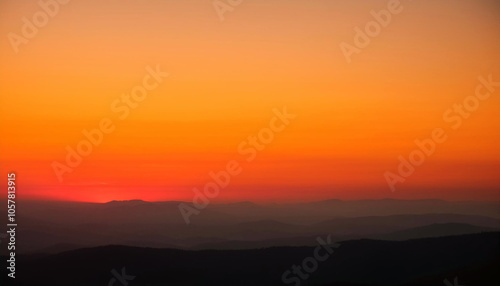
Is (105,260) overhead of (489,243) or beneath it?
overhead

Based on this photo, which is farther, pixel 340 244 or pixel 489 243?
pixel 340 244

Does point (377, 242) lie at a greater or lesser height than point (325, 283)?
greater

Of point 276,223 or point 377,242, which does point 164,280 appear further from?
point 377,242

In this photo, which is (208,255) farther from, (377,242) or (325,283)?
(377,242)

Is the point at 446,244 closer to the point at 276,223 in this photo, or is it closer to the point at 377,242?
the point at 377,242

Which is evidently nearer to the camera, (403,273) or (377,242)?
(403,273)

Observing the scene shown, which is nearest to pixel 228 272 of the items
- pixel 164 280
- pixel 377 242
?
pixel 164 280

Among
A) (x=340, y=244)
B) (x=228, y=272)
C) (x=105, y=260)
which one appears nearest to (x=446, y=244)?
(x=340, y=244)
